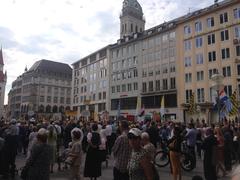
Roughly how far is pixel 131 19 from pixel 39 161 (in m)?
96.0

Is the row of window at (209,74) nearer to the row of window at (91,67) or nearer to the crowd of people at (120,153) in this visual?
the row of window at (91,67)

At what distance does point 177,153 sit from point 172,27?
153 feet

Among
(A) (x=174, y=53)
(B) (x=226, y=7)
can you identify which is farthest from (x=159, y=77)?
(B) (x=226, y=7)

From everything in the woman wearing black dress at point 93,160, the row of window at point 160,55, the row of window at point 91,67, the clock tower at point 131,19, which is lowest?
the woman wearing black dress at point 93,160

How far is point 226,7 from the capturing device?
45.4 meters

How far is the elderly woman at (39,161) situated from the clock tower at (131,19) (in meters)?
90.4

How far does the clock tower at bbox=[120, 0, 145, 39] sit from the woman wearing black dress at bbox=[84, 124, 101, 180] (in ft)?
286

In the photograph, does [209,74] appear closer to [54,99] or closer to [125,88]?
[125,88]

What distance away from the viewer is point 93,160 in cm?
956

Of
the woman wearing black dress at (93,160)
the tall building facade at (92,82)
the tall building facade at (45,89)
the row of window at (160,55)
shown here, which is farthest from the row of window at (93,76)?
the woman wearing black dress at (93,160)

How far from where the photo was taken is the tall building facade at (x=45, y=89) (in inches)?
4348

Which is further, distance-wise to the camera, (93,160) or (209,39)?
(209,39)

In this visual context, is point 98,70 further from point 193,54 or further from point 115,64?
point 193,54

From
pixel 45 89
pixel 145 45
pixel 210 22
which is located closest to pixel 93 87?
pixel 145 45
